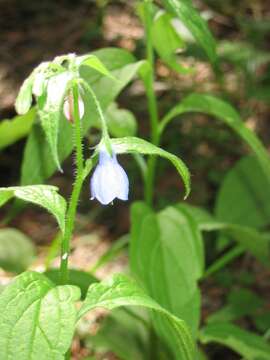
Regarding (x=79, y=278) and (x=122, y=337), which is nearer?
(x=79, y=278)

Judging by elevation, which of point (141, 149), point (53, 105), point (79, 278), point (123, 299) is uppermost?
point (53, 105)

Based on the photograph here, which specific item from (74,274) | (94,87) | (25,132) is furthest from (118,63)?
(74,274)

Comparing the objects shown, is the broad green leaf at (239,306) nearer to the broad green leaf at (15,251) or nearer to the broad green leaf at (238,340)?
the broad green leaf at (238,340)

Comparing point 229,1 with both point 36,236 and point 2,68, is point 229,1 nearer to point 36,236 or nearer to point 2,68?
point 2,68

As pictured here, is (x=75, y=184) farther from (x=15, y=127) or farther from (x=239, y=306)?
(x=239, y=306)

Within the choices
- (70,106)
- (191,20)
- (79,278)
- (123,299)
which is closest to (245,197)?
(79,278)

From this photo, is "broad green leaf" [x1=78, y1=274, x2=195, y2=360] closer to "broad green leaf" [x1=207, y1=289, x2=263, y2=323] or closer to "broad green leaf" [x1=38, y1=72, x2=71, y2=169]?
"broad green leaf" [x1=38, y1=72, x2=71, y2=169]
